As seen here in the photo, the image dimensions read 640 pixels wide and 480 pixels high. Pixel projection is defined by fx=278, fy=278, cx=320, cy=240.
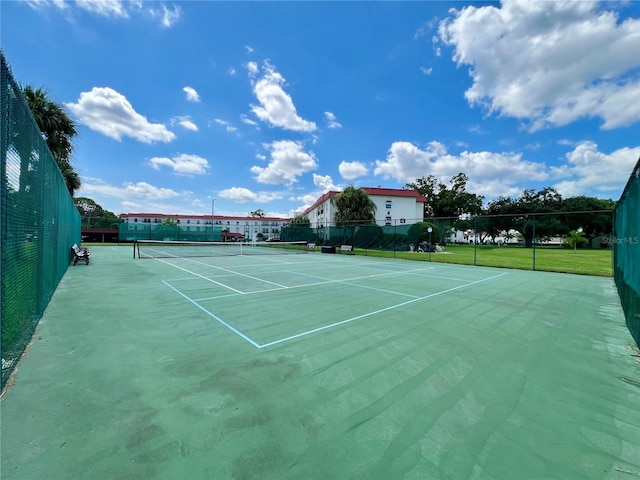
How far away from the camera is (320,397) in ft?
8.54

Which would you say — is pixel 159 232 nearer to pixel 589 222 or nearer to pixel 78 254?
pixel 78 254

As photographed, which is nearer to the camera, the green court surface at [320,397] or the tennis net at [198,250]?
the green court surface at [320,397]

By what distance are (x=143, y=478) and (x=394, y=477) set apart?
154 centimetres

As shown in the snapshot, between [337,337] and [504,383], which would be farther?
[337,337]

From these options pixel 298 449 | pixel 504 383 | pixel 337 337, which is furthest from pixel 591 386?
pixel 298 449

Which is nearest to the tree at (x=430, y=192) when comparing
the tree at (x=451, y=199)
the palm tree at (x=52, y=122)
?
the tree at (x=451, y=199)

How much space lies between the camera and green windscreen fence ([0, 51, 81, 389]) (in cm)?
271

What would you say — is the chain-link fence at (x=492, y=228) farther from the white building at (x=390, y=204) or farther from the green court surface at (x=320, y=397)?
the green court surface at (x=320, y=397)

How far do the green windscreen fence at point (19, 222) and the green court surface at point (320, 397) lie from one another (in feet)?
1.06

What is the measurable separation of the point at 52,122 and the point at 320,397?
1843 cm

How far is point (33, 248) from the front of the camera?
430 cm

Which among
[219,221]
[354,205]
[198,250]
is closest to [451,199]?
[354,205]

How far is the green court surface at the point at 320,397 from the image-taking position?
1.85 metres

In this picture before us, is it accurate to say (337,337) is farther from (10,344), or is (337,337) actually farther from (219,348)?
(10,344)
